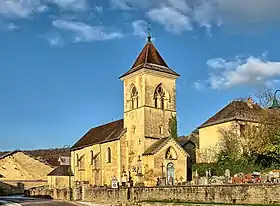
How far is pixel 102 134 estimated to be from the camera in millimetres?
67375

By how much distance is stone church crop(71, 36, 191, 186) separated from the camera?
55406 mm

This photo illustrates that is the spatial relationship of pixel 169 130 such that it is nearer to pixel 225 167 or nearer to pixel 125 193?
pixel 225 167

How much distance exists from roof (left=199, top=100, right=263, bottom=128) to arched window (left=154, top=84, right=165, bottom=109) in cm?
710

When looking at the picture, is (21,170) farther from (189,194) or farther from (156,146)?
(189,194)

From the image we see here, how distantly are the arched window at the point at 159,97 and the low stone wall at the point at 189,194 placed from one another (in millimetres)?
15453

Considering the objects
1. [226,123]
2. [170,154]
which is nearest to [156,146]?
[170,154]

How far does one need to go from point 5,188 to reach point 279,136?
47.1 meters

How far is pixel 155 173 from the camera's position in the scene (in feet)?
179

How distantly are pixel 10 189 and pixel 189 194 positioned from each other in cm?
4578

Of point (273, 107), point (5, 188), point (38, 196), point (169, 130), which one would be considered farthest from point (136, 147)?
point (5, 188)

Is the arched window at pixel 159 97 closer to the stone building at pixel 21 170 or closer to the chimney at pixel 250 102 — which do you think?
the chimney at pixel 250 102

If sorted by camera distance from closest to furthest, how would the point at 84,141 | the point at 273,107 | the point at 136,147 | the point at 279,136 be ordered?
the point at 279,136 < the point at 273,107 < the point at 136,147 < the point at 84,141

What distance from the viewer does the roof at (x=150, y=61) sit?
60.0 meters

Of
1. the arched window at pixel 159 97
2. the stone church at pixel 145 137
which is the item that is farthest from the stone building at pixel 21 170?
the arched window at pixel 159 97
